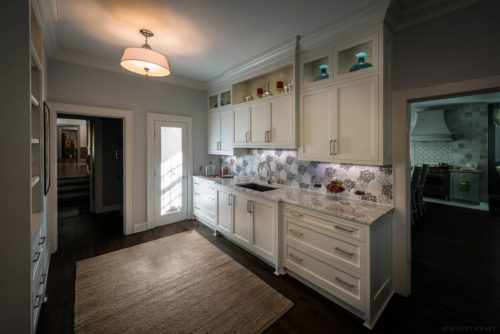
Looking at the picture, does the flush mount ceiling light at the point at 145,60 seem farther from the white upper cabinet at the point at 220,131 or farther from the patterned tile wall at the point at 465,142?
the patterned tile wall at the point at 465,142

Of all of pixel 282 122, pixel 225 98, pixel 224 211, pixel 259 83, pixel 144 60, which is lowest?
pixel 224 211

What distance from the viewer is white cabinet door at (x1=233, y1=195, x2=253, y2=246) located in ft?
9.83

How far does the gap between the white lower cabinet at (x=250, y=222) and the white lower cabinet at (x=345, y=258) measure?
258mm

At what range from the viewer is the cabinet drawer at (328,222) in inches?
74.2

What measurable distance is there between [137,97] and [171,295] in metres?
3.23

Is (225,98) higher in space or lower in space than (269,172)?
higher

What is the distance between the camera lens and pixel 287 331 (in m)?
→ 1.78

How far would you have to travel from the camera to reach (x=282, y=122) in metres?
2.96

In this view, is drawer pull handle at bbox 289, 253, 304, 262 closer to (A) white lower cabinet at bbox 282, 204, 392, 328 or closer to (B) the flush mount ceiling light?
(A) white lower cabinet at bbox 282, 204, 392, 328

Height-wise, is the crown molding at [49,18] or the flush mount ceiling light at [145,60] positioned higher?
the crown molding at [49,18]

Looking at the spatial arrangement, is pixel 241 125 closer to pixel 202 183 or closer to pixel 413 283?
pixel 202 183

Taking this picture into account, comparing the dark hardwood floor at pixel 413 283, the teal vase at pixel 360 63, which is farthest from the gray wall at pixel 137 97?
the teal vase at pixel 360 63

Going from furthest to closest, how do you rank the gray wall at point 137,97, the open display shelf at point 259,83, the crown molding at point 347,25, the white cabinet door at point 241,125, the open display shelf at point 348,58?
1. the white cabinet door at point 241,125
2. the open display shelf at point 259,83
3. the gray wall at point 137,97
4. the open display shelf at point 348,58
5. the crown molding at point 347,25

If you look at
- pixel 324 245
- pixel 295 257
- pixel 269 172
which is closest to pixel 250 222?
pixel 295 257
